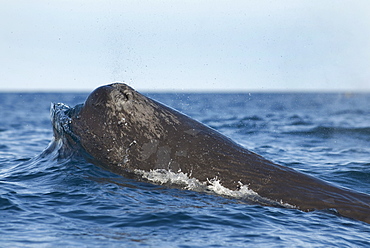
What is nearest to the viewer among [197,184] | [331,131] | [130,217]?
[130,217]

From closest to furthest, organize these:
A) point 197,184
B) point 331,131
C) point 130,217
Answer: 1. point 130,217
2. point 197,184
3. point 331,131

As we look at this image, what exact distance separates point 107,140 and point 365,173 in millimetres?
6519

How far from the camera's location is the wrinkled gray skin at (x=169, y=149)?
7750mm

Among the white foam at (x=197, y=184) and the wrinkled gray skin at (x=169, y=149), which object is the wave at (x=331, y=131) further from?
the white foam at (x=197, y=184)

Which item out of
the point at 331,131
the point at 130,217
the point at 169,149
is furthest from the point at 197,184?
the point at 331,131

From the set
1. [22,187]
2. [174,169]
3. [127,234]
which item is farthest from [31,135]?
[127,234]

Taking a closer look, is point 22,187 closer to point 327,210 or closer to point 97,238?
point 97,238

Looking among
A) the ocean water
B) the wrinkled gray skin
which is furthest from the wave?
the ocean water

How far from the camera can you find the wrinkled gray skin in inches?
305

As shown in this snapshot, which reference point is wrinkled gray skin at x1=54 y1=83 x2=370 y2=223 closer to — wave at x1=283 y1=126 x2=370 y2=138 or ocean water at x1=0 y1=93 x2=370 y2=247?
ocean water at x1=0 y1=93 x2=370 y2=247

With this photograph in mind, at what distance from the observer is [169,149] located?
317 inches

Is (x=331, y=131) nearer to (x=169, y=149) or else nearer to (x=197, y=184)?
(x=197, y=184)

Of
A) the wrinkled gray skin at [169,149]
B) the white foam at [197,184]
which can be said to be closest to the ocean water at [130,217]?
the white foam at [197,184]

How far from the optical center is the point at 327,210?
24.4ft
